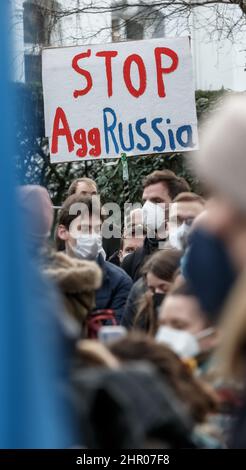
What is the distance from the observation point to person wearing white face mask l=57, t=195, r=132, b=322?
4.82 metres

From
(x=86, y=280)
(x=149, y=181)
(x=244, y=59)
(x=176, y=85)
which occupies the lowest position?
(x=86, y=280)

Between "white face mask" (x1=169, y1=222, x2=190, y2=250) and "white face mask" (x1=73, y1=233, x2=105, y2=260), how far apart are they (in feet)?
1.09

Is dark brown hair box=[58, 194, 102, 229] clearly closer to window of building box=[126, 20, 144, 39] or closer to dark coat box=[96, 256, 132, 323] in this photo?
dark coat box=[96, 256, 132, 323]

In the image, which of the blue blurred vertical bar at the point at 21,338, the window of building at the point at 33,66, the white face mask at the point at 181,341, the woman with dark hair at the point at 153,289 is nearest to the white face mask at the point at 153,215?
the woman with dark hair at the point at 153,289

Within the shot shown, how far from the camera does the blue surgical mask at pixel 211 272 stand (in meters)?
2.09

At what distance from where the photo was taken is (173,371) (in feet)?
7.96

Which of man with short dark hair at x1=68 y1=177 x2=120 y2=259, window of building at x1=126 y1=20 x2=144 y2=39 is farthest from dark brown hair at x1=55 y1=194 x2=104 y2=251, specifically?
window of building at x1=126 y1=20 x2=144 y2=39

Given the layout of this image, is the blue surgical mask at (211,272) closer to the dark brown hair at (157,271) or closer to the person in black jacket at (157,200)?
the dark brown hair at (157,271)

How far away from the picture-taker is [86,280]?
3.50 m
